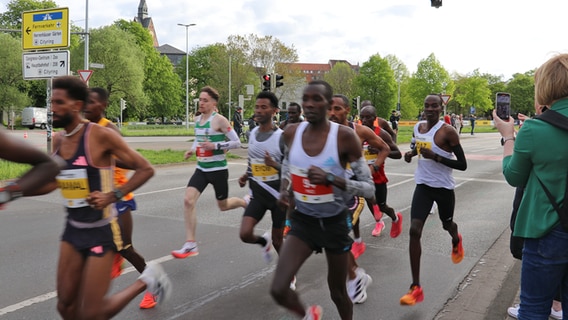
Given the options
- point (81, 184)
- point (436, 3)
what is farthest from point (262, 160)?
point (436, 3)

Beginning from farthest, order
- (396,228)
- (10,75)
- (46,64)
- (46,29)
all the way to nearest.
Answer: (10,75), (46,29), (46,64), (396,228)

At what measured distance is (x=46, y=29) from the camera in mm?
16953

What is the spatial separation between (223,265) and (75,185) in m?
2.97

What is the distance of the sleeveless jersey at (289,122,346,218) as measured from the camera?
11.2 feet

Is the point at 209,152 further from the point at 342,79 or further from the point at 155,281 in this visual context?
the point at 342,79

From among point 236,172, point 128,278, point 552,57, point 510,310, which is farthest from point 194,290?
point 236,172

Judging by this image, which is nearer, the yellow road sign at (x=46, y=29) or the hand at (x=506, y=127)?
the hand at (x=506, y=127)

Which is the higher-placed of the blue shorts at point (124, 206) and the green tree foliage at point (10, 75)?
the green tree foliage at point (10, 75)

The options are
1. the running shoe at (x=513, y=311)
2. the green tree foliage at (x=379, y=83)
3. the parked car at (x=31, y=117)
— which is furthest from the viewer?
the green tree foliage at (x=379, y=83)

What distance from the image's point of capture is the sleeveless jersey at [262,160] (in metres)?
5.20

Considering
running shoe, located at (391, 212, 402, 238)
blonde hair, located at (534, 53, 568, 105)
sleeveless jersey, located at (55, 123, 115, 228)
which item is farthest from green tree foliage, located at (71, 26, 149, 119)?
blonde hair, located at (534, 53, 568, 105)

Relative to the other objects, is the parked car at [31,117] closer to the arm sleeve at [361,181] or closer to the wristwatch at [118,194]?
the wristwatch at [118,194]

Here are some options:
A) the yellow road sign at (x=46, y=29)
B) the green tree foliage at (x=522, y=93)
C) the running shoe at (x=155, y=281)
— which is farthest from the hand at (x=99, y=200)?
the green tree foliage at (x=522, y=93)

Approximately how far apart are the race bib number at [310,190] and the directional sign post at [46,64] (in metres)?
14.1
